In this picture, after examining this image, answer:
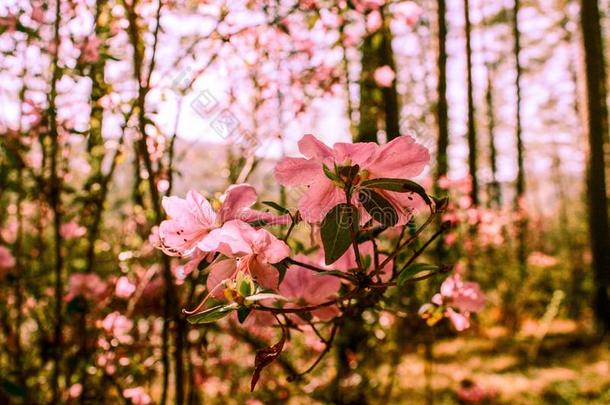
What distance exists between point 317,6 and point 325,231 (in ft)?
4.46

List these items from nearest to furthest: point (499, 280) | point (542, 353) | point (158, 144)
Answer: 1. point (158, 144)
2. point (542, 353)
3. point (499, 280)

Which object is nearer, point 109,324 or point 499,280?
point 109,324

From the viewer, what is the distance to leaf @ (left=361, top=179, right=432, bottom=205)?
2.27 ft

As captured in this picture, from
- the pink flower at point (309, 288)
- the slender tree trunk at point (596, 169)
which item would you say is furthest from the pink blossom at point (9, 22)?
the slender tree trunk at point (596, 169)

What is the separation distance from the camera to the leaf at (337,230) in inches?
27.3

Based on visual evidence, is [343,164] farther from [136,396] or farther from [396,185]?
[136,396]

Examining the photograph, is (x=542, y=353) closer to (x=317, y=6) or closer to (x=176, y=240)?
(x=317, y=6)

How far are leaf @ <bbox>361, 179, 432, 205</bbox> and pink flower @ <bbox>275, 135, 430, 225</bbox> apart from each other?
2 cm

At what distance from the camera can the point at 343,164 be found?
0.71m

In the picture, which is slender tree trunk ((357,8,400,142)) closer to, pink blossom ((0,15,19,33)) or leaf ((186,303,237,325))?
pink blossom ((0,15,19,33))

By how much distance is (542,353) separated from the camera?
649cm

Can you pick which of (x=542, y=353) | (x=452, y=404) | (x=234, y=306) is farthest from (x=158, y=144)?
(x=542, y=353)

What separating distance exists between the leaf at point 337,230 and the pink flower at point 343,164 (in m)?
0.04

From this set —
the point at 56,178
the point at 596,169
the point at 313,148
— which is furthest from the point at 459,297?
the point at 596,169
